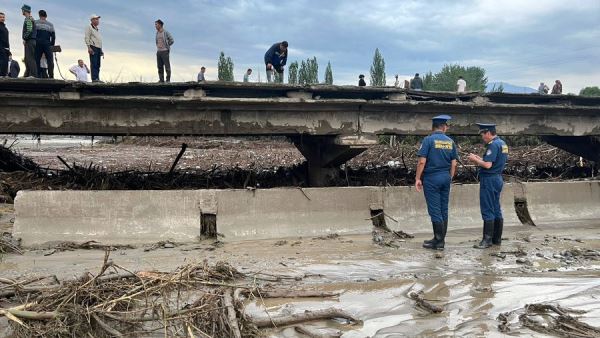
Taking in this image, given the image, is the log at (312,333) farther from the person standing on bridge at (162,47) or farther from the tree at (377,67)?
the tree at (377,67)

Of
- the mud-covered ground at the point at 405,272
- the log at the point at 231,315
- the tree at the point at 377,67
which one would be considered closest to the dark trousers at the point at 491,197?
the mud-covered ground at the point at 405,272

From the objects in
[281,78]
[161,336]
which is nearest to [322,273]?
[161,336]

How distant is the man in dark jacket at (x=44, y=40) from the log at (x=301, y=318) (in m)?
8.41

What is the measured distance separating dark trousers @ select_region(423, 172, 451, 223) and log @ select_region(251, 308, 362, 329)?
127 inches

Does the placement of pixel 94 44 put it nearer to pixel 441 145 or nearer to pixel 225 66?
pixel 441 145

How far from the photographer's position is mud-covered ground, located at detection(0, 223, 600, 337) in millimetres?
4383

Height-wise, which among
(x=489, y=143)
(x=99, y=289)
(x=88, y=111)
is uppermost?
(x=88, y=111)

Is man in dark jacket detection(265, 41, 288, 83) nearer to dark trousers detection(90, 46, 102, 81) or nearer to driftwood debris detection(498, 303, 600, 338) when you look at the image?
dark trousers detection(90, 46, 102, 81)

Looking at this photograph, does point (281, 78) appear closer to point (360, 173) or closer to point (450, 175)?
point (360, 173)

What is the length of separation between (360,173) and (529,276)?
5.46m

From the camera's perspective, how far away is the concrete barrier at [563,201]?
365 inches

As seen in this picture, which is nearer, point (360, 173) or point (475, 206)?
point (475, 206)

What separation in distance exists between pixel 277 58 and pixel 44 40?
5.45 metres

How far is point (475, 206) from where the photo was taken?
8.96 metres
